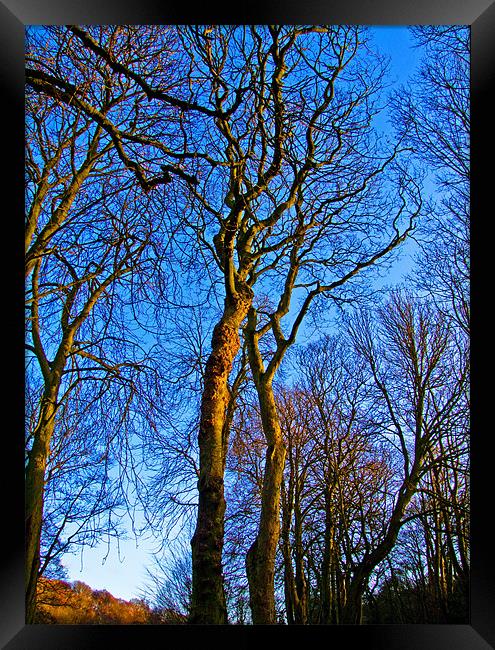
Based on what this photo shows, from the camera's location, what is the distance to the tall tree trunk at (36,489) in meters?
4.56

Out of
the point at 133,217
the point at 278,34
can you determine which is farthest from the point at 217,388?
the point at 278,34

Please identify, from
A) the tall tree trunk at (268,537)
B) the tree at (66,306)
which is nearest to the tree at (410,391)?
the tall tree trunk at (268,537)

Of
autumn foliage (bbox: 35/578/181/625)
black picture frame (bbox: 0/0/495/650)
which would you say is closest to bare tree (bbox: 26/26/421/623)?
black picture frame (bbox: 0/0/495/650)

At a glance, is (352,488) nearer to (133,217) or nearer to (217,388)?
(217,388)

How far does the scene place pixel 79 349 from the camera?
4.99 meters

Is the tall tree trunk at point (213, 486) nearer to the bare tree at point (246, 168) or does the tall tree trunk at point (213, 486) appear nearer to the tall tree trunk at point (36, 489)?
the bare tree at point (246, 168)

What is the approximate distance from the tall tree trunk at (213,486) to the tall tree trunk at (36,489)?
1387 mm

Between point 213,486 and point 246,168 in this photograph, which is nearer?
point 213,486

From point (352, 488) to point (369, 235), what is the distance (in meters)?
2.70

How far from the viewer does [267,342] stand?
6523mm

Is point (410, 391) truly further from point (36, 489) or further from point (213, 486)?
point (36, 489)
